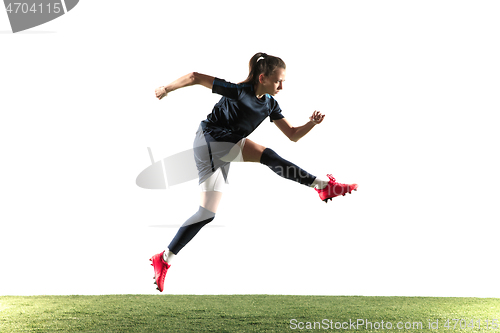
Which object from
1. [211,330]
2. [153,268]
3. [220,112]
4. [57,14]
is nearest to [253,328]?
[211,330]

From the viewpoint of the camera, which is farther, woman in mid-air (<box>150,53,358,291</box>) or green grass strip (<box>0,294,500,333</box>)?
green grass strip (<box>0,294,500,333</box>)

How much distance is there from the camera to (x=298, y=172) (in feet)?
9.20

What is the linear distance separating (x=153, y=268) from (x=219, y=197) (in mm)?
658

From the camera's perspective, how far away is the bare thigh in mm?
2854

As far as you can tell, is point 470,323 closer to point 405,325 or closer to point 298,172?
point 405,325

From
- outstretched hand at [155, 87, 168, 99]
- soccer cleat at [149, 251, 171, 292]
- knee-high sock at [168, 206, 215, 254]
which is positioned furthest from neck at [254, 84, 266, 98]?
soccer cleat at [149, 251, 171, 292]

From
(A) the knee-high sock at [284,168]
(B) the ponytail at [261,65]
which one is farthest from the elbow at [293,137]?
(B) the ponytail at [261,65]

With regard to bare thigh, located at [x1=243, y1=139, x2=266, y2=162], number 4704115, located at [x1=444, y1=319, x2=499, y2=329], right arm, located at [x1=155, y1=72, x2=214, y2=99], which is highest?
right arm, located at [x1=155, y1=72, x2=214, y2=99]

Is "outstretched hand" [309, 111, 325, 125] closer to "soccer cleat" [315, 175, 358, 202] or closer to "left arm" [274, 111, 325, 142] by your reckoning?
"left arm" [274, 111, 325, 142]

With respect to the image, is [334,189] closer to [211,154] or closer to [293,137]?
[293,137]

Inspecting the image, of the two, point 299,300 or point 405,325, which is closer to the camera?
point 405,325

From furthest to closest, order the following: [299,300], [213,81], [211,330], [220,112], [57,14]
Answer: [299,300] < [57,14] < [211,330] < [220,112] < [213,81]

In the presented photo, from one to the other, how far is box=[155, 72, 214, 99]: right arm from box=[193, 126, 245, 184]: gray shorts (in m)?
0.36

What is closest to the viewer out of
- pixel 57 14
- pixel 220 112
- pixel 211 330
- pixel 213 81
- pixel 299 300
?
pixel 213 81
